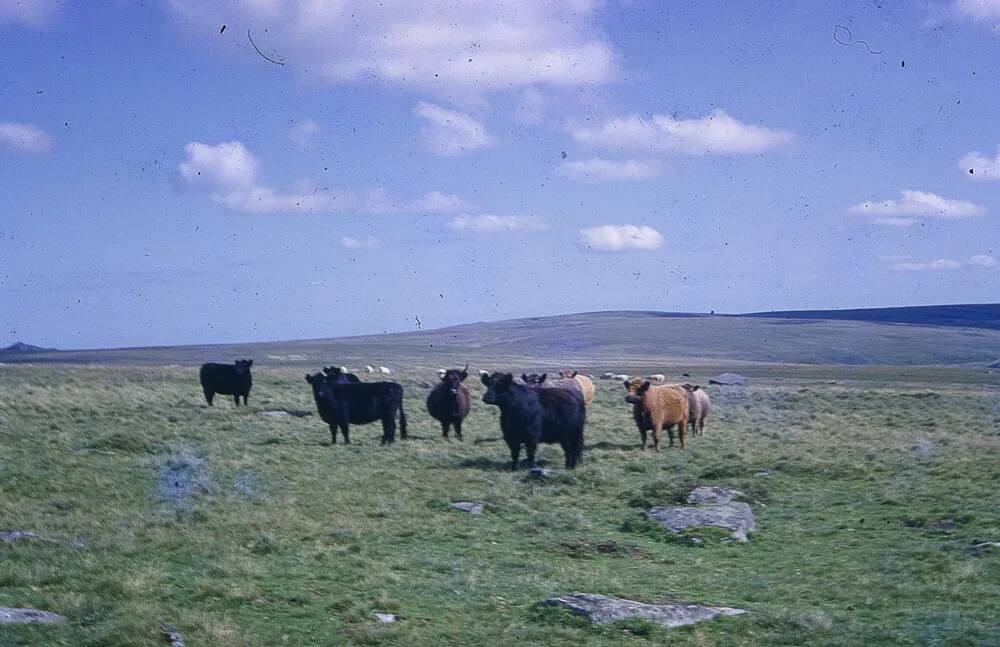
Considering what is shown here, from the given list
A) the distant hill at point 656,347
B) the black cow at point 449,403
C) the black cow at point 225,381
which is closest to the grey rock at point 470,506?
the black cow at point 449,403

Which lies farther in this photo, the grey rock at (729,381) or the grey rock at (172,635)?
the grey rock at (729,381)

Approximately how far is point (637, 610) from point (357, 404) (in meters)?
16.7

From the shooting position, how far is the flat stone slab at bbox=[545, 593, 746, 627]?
30.7ft

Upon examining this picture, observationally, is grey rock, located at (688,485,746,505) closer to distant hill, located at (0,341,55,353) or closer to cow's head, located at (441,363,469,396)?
cow's head, located at (441,363,469,396)

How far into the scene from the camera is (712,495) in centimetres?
1708

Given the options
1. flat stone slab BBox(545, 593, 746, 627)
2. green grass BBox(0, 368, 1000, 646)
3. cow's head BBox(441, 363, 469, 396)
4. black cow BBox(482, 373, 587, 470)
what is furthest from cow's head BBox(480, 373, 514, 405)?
flat stone slab BBox(545, 593, 746, 627)

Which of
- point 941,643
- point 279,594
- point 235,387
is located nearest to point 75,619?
point 279,594

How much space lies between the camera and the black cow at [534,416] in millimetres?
20656

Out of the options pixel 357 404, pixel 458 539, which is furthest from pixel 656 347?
pixel 458 539

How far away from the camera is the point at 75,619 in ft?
27.9

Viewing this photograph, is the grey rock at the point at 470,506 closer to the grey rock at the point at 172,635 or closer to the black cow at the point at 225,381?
the grey rock at the point at 172,635

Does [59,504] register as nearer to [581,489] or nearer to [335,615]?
[335,615]

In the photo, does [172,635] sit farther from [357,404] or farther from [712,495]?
[357,404]

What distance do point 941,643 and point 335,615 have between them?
215 inches
